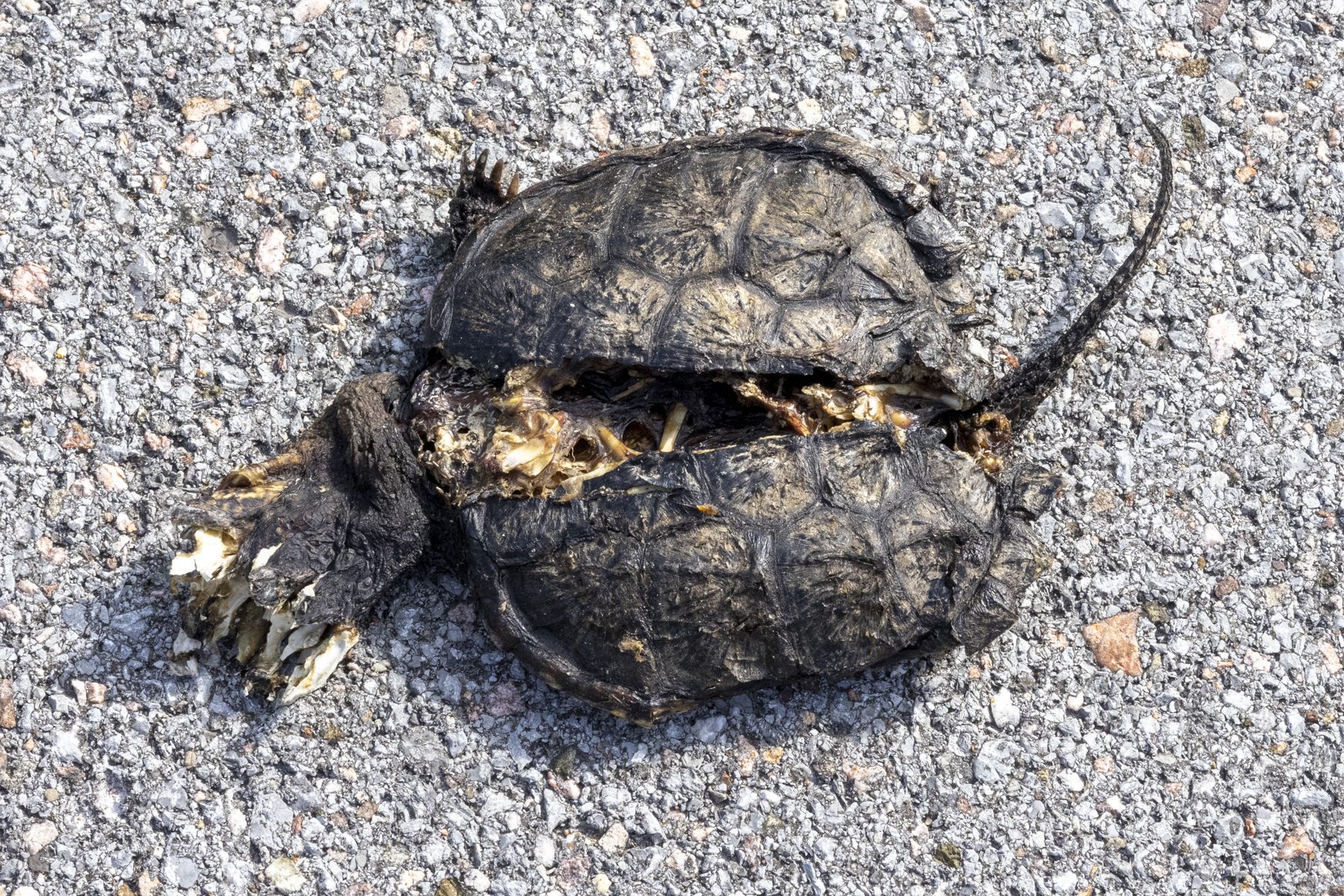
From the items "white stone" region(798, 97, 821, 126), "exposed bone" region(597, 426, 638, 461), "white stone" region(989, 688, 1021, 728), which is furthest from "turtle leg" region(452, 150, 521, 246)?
"white stone" region(989, 688, 1021, 728)

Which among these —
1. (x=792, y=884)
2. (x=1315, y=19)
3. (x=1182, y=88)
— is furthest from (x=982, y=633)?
(x=1315, y=19)

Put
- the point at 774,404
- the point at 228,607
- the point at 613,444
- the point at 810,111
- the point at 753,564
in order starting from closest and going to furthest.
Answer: the point at 753,564, the point at 774,404, the point at 613,444, the point at 228,607, the point at 810,111

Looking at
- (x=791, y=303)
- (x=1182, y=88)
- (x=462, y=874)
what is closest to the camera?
(x=791, y=303)

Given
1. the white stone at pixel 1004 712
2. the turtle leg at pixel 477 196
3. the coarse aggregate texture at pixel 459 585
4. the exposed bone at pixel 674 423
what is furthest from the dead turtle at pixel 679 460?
the white stone at pixel 1004 712

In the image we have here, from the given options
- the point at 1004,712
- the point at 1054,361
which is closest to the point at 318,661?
the point at 1004,712

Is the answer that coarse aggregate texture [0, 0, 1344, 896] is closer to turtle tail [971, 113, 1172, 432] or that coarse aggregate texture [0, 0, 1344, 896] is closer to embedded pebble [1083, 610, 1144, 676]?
embedded pebble [1083, 610, 1144, 676]

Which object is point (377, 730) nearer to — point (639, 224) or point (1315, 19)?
point (639, 224)

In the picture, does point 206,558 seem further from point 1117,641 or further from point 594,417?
point 1117,641
